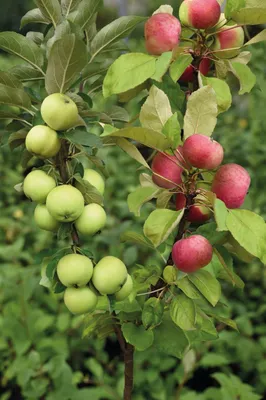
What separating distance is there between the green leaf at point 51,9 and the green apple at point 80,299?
0.32m

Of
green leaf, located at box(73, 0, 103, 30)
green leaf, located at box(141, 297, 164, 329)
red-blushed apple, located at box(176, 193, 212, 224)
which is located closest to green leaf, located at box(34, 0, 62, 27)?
green leaf, located at box(73, 0, 103, 30)

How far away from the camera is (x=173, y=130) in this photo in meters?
0.62

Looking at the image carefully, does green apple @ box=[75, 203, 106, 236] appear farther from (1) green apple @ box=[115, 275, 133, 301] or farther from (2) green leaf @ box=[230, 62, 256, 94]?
A: (2) green leaf @ box=[230, 62, 256, 94]

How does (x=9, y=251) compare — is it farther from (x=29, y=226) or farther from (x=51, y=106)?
(x=51, y=106)

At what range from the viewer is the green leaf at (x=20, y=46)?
633mm

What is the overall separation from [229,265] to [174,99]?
8.9 inches

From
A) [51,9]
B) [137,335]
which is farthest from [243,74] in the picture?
[137,335]

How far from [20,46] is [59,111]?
11cm

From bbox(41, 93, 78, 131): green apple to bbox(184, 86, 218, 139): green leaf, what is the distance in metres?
0.13

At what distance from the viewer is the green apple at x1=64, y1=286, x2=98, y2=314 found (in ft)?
2.14

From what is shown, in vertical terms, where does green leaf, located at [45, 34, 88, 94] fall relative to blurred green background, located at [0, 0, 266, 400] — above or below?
above

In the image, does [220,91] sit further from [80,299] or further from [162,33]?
[80,299]

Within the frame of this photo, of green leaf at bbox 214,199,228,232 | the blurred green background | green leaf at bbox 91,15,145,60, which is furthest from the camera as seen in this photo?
the blurred green background

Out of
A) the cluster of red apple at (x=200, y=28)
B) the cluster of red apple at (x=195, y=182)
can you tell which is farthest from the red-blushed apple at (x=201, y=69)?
the cluster of red apple at (x=195, y=182)
